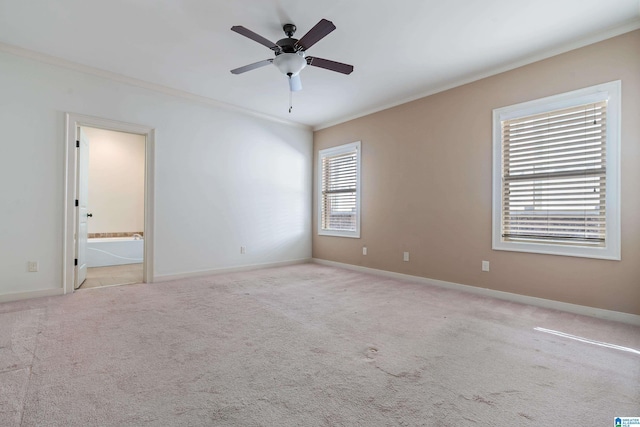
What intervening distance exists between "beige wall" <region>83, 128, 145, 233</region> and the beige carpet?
12.5 ft

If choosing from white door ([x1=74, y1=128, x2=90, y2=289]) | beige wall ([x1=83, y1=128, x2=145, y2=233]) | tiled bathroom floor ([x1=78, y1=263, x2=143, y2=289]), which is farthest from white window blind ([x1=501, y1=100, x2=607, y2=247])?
beige wall ([x1=83, y1=128, x2=145, y2=233])

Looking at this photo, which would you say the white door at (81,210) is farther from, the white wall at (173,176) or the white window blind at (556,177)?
the white window blind at (556,177)

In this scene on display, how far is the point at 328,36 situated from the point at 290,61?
1.57 ft

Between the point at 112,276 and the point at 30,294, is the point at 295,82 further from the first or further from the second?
the point at 112,276

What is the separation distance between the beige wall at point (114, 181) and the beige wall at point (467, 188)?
4.47 m

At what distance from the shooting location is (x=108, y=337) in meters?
2.35

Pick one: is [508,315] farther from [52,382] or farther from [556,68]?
[52,382]

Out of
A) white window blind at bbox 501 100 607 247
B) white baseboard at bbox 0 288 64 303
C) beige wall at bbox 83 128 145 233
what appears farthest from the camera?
beige wall at bbox 83 128 145 233

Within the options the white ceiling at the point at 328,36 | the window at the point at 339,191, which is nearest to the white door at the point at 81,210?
the white ceiling at the point at 328,36

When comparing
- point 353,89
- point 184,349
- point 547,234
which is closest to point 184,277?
point 184,349

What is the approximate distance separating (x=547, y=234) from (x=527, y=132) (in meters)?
1.13

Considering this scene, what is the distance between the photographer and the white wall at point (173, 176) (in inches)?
129

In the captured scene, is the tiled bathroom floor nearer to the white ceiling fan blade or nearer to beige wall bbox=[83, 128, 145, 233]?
beige wall bbox=[83, 128, 145, 233]

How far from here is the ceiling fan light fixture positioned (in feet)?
9.17
